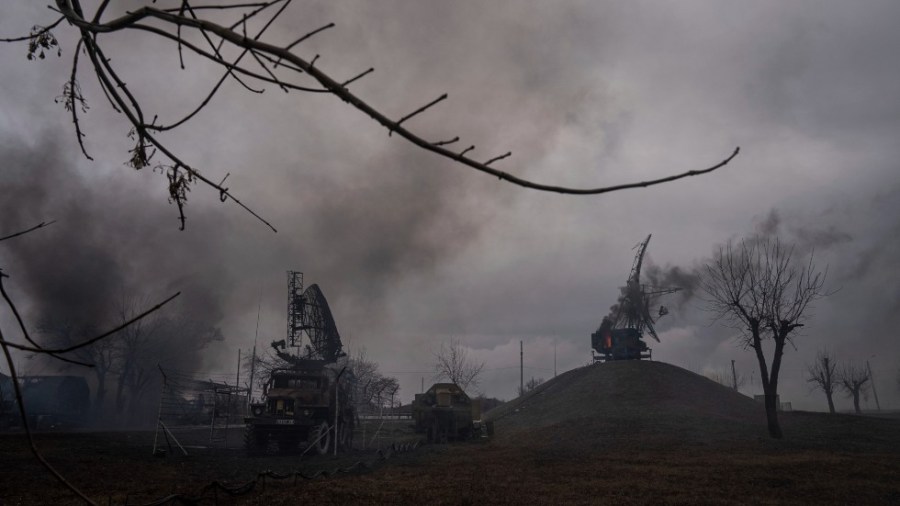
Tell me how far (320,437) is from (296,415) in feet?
4.59

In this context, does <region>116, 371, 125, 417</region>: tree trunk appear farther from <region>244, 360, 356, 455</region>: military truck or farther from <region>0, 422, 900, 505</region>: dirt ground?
<region>244, 360, 356, 455</region>: military truck

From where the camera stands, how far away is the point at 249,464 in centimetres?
1531

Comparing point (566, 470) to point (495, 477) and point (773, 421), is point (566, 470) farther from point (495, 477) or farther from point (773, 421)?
point (773, 421)

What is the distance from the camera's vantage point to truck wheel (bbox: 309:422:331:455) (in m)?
19.6

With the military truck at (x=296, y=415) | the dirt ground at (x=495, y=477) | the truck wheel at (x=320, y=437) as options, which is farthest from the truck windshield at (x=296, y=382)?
the dirt ground at (x=495, y=477)

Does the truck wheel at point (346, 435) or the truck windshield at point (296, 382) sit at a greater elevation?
the truck windshield at point (296, 382)

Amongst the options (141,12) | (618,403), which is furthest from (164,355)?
(141,12)

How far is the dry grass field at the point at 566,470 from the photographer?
385 inches

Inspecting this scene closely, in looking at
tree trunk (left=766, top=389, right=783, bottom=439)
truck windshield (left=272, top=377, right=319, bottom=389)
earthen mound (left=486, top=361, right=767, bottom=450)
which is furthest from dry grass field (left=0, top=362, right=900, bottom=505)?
truck windshield (left=272, top=377, right=319, bottom=389)

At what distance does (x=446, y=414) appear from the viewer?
28.0m

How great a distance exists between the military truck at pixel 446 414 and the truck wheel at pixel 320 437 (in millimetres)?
7579

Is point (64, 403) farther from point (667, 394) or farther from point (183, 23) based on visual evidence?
point (183, 23)

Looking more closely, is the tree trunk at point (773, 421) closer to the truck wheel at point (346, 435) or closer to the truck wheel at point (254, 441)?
the truck wheel at point (346, 435)

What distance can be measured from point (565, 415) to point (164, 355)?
36.5 m
